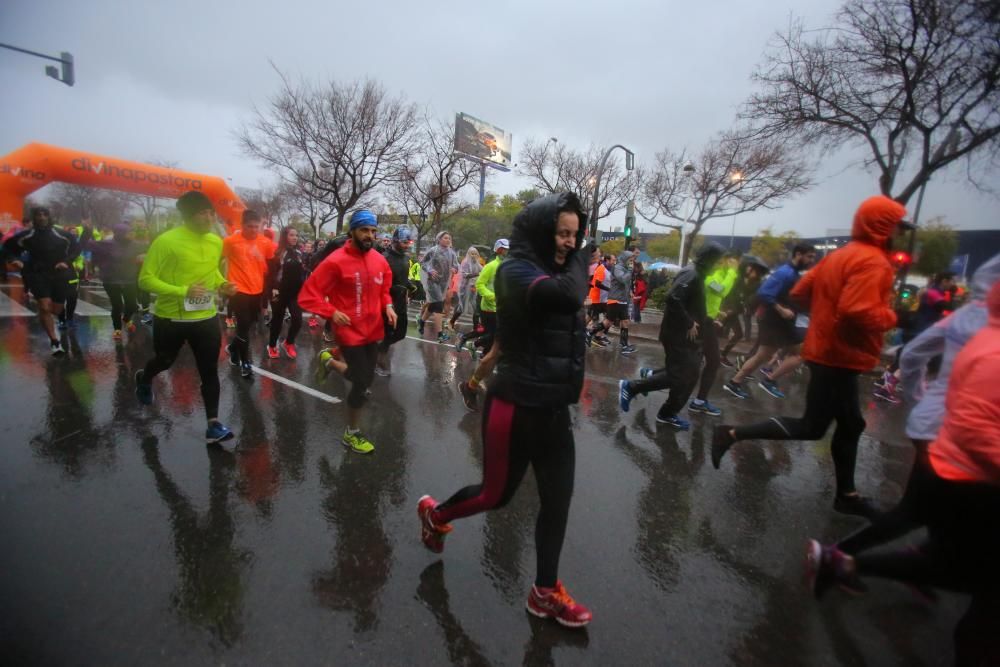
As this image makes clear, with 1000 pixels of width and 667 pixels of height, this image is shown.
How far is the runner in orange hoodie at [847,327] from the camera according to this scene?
2.93m

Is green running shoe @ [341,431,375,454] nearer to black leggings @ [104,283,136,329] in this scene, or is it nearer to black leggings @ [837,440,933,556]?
black leggings @ [837,440,933,556]

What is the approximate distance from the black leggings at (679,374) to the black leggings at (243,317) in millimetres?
4663

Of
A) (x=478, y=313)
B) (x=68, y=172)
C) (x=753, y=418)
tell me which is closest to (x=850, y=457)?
(x=753, y=418)

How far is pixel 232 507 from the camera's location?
3154 mm

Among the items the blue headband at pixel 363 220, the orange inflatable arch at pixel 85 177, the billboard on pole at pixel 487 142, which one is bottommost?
the blue headband at pixel 363 220

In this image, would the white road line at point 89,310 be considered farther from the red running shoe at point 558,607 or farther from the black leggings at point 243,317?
the red running shoe at point 558,607

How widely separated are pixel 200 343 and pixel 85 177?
16685 mm

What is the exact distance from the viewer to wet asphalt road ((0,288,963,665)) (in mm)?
2143

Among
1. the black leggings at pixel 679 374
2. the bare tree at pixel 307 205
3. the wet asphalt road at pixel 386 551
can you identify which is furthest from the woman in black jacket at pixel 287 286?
the bare tree at pixel 307 205

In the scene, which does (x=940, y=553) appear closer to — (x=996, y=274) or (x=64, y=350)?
(x=996, y=274)

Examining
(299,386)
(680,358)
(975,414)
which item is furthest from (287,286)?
(975,414)

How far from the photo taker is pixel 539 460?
7.43 ft

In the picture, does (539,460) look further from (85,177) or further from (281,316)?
(85,177)

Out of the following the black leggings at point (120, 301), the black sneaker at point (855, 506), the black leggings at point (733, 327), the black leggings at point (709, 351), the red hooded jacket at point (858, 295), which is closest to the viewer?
the red hooded jacket at point (858, 295)
